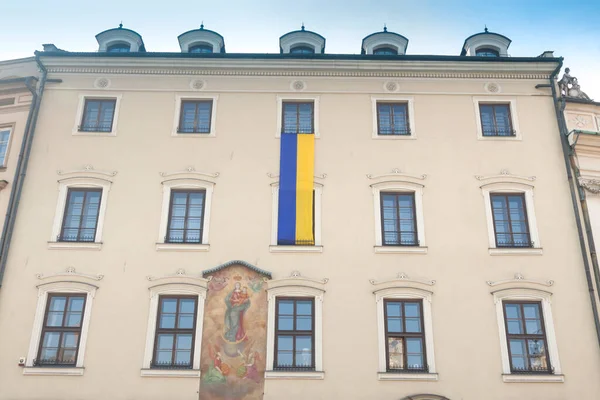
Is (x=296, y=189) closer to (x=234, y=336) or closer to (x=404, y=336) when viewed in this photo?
(x=234, y=336)

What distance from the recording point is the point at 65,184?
58.5ft

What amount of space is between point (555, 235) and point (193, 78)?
12.6 m

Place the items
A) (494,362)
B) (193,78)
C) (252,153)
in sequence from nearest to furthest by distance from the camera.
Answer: (494,362) → (252,153) → (193,78)

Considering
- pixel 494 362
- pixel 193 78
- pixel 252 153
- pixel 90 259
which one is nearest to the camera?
pixel 494 362

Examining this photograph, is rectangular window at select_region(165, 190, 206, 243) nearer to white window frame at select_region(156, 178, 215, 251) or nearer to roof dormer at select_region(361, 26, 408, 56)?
white window frame at select_region(156, 178, 215, 251)

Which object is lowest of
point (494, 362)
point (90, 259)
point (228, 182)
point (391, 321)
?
point (494, 362)

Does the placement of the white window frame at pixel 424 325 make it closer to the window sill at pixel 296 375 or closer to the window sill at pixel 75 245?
the window sill at pixel 296 375

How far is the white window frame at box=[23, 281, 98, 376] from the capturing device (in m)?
15.5

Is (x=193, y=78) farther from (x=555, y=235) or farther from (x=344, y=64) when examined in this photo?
(x=555, y=235)

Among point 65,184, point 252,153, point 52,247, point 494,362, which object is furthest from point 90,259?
point 494,362

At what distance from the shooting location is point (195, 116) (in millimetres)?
19000

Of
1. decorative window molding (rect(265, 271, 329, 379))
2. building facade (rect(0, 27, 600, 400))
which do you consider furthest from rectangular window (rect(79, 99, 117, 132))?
decorative window molding (rect(265, 271, 329, 379))

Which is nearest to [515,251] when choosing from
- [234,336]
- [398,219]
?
[398,219]

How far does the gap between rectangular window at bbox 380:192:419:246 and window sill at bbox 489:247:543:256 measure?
2.27 metres
